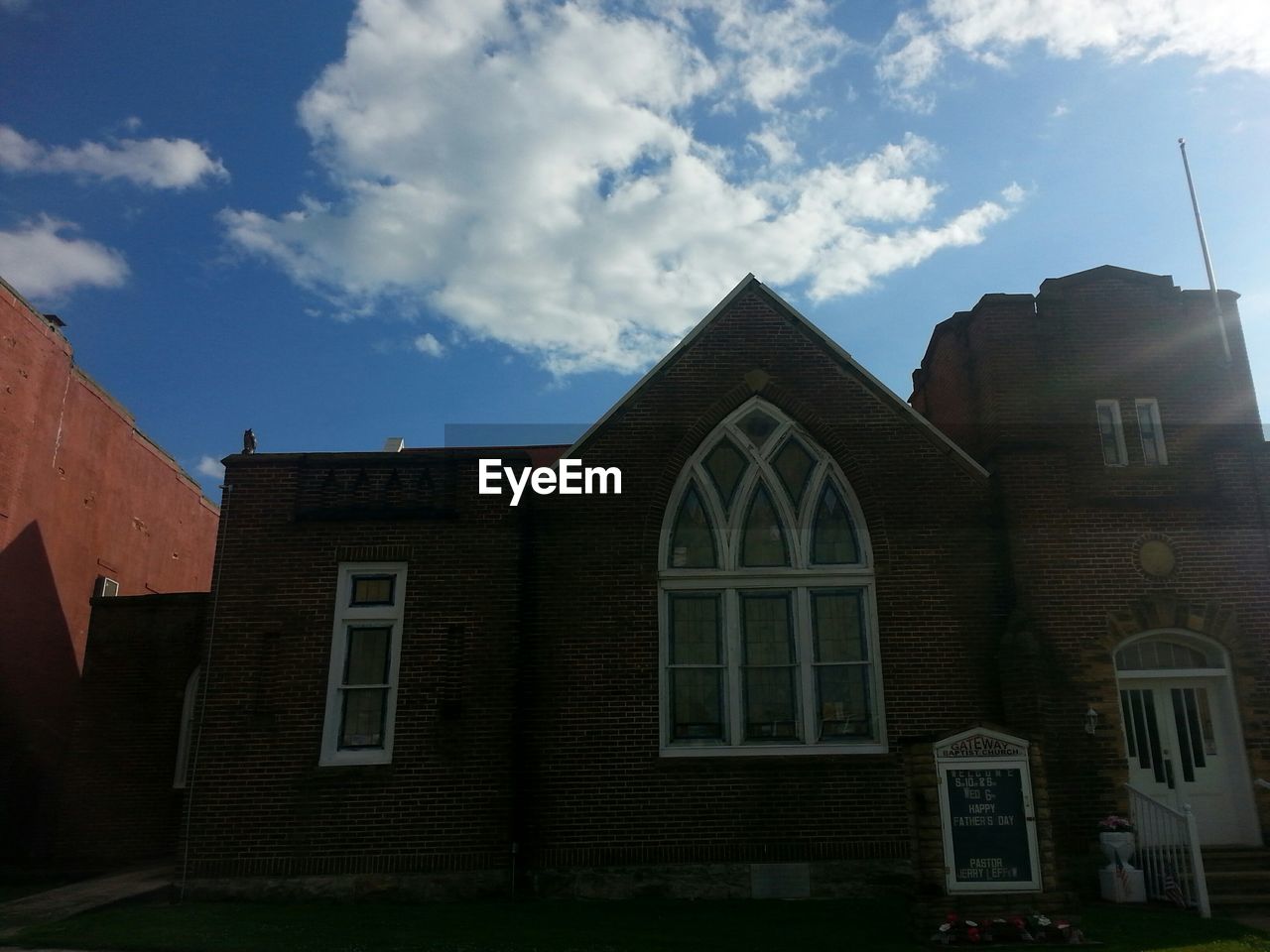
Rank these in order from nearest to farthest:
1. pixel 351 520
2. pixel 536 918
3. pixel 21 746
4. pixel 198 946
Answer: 1. pixel 198 946
2. pixel 536 918
3. pixel 351 520
4. pixel 21 746

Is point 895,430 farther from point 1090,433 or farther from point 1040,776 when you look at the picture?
point 1040,776

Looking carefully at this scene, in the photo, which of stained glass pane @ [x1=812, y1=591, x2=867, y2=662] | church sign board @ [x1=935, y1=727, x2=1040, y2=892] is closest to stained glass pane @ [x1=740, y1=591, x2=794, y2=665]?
stained glass pane @ [x1=812, y1=591, x2=867, y2=662]

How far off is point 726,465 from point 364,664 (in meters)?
5.55

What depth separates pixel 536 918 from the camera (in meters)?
10.5

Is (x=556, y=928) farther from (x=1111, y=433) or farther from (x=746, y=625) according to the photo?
(x=1111, y=433)

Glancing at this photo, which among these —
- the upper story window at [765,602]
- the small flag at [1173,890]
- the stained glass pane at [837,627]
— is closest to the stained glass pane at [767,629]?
the upper story window at [765,602]

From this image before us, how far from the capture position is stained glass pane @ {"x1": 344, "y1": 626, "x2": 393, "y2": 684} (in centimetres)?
1280

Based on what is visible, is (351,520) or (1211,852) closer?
(1211,852)

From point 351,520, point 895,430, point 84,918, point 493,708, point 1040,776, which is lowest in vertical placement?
point 84,918

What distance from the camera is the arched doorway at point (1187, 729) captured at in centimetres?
1239

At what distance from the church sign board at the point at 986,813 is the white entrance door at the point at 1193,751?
4.04m

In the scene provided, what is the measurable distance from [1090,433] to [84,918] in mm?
14065

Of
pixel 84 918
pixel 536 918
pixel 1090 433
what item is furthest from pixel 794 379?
pixel 84 918

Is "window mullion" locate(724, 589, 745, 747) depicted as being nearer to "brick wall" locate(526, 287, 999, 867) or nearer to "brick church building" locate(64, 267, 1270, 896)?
"brick church building" locate(64, 267, 1270, 896)
